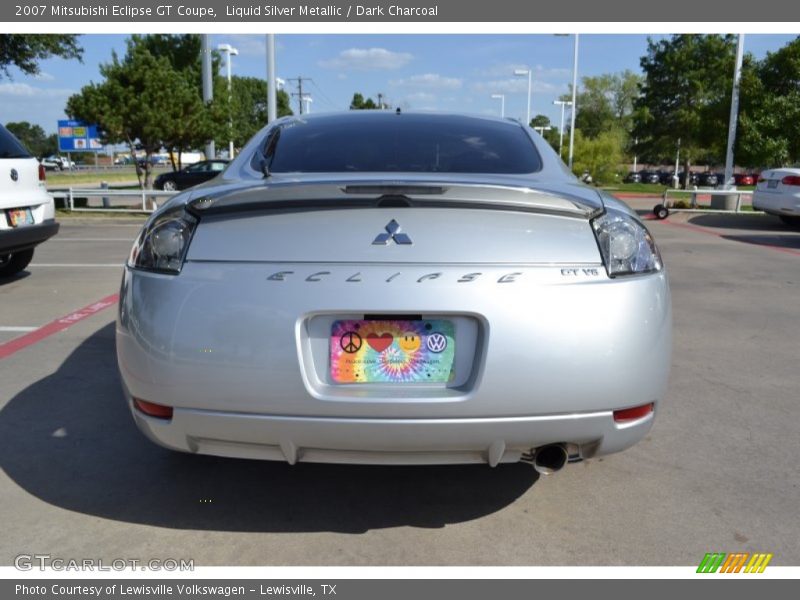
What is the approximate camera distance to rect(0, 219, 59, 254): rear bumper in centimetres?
671

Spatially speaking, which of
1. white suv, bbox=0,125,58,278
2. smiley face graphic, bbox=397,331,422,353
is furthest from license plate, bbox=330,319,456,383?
white suv, bbox=0,125,58,278

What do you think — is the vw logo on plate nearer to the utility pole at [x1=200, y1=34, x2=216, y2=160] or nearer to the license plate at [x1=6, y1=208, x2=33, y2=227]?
the license plate at [x1=6, y1=208, x2=33, y2=227]

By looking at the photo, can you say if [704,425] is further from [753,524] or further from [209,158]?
[209,158]

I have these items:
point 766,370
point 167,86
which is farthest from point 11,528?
point 167,86

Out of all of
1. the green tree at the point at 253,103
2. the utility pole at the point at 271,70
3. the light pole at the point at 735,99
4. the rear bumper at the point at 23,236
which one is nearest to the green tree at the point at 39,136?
the green tree at the point at 253,103

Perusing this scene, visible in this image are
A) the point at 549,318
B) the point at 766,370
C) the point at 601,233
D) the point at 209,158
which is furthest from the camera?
the point at 209,158

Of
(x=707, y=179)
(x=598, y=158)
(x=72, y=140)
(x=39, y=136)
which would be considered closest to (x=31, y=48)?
(x=598, y=158)

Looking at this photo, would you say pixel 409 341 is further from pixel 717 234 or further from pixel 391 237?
pixel 717 234

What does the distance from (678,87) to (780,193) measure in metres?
38.4

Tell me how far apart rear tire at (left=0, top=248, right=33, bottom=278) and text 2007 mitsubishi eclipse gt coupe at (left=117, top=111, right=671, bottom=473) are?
21.0 feet

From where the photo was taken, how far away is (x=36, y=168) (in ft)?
24.2

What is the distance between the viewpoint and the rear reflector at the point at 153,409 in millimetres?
2408

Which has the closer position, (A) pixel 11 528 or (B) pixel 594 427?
(B) pixel 594 427
